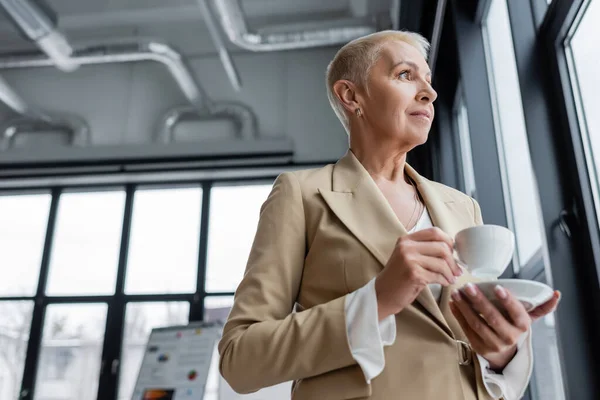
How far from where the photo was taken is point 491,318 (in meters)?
0.78

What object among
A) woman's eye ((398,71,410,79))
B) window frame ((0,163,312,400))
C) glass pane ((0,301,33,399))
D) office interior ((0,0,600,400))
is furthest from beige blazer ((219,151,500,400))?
glass pane ((0,301,33,399))

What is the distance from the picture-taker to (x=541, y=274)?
83.5 inches

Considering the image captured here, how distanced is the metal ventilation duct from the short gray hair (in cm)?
380

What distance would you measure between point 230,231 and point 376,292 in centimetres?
Answer: 505

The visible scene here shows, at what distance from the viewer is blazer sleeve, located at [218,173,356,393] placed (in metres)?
0.78

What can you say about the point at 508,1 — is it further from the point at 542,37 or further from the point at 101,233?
the point at 101,233

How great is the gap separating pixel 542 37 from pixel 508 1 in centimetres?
25

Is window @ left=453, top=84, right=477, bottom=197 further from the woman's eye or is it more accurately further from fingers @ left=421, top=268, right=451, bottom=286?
fingers @ left=421, top=268, right=451, bottom=286

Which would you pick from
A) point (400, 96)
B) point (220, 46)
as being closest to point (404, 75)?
point (400, 96)

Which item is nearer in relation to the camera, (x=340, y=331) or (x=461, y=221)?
(x=340, y=331)

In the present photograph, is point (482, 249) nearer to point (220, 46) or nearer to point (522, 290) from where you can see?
point (522, 290)

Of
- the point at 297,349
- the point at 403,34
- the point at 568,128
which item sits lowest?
the point at 297,349

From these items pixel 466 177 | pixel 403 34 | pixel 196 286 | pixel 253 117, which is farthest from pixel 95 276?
pixel 403 34

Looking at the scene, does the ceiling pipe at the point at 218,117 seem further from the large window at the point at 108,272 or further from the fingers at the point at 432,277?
the fingers at the point at 432,277
